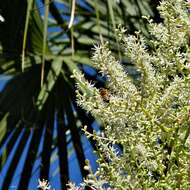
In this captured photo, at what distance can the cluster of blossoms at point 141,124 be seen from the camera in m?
0.90

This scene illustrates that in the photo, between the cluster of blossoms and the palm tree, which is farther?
the palm tree

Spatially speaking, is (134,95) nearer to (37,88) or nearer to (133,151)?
(133,151)

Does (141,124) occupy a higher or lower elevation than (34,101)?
higher

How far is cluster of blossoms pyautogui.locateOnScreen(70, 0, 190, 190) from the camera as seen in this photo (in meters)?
0.90

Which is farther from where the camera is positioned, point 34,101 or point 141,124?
point 34,101

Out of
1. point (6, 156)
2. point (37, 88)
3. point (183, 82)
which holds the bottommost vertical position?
point (6, 156)

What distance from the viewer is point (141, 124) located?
94cm

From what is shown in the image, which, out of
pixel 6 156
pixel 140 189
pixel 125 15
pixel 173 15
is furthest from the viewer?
pixel 125 15

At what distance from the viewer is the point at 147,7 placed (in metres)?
2.74

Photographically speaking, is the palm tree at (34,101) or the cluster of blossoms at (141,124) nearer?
the cluster of blossoms at (141,124)

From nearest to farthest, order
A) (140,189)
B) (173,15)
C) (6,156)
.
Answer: (140,189), (173,15), (6,156)

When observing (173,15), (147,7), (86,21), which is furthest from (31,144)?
(173,15)

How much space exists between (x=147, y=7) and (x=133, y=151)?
1.89 metres

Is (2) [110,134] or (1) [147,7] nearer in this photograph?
(2) [110,134]
